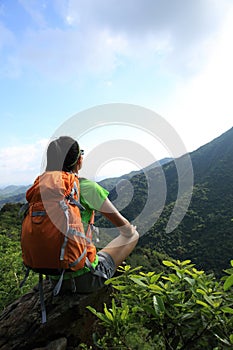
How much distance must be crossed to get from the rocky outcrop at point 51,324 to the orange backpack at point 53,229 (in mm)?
745

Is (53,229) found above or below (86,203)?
below

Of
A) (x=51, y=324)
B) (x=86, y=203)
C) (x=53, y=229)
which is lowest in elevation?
(x=51, y=324)

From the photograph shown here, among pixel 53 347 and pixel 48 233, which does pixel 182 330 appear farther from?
pixel 53 347

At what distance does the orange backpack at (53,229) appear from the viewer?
211 centimetres

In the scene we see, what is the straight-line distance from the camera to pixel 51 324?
2602 millimetres

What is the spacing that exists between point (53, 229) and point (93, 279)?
80cm


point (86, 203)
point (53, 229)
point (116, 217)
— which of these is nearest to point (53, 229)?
point (53, 229)

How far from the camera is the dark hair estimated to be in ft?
8.14

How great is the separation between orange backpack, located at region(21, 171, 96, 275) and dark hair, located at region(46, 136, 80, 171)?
213 millimetres

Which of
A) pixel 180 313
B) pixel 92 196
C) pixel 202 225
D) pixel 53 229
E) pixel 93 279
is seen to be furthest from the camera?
pixel 202 225

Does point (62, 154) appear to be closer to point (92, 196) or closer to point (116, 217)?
point (92, 196)

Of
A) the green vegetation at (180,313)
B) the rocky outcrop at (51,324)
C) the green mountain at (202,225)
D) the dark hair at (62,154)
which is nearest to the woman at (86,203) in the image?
the dark hair at (62,154)

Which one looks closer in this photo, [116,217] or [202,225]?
[116,217]

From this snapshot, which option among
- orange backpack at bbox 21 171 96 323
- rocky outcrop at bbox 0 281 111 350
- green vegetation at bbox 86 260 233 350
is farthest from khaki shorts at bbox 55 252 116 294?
green vegetation at bbox 86 260 233 350
